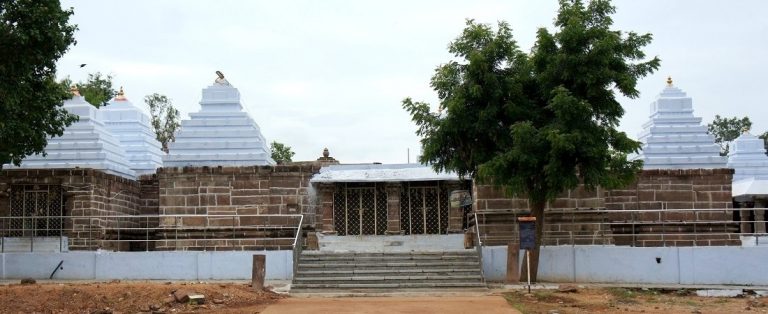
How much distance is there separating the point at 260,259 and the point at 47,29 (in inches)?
245

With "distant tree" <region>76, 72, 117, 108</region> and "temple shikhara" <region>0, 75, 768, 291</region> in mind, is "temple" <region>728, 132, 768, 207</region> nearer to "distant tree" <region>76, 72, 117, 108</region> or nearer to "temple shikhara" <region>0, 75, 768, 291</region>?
"temple shikhara" <region>0, 75, 768, 291</region>

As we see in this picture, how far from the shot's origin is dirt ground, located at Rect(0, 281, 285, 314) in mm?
15305

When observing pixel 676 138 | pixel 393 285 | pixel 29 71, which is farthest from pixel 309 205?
pixel 676 138

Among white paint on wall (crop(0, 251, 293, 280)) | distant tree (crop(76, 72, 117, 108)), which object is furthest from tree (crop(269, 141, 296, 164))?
white paint on wall (crop(0, 251, 293, 280))

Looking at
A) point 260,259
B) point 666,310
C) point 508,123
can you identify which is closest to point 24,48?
point 260,259

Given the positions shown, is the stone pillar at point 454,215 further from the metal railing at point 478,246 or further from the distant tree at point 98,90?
the distant tree at point 98,90

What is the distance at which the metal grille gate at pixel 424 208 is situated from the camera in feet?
78.0

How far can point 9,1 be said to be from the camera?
16.2 m

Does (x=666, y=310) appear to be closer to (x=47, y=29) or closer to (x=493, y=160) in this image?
(x=493, y=160)

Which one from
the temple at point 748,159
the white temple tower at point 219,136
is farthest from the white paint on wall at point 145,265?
the temple at point 748,159

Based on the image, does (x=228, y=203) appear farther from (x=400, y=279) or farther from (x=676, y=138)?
(x=676, y=138)

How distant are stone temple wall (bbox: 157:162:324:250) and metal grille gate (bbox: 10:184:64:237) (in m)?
2.62

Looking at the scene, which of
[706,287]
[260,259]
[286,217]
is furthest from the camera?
[286,217]

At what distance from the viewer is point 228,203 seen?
74.2ft
